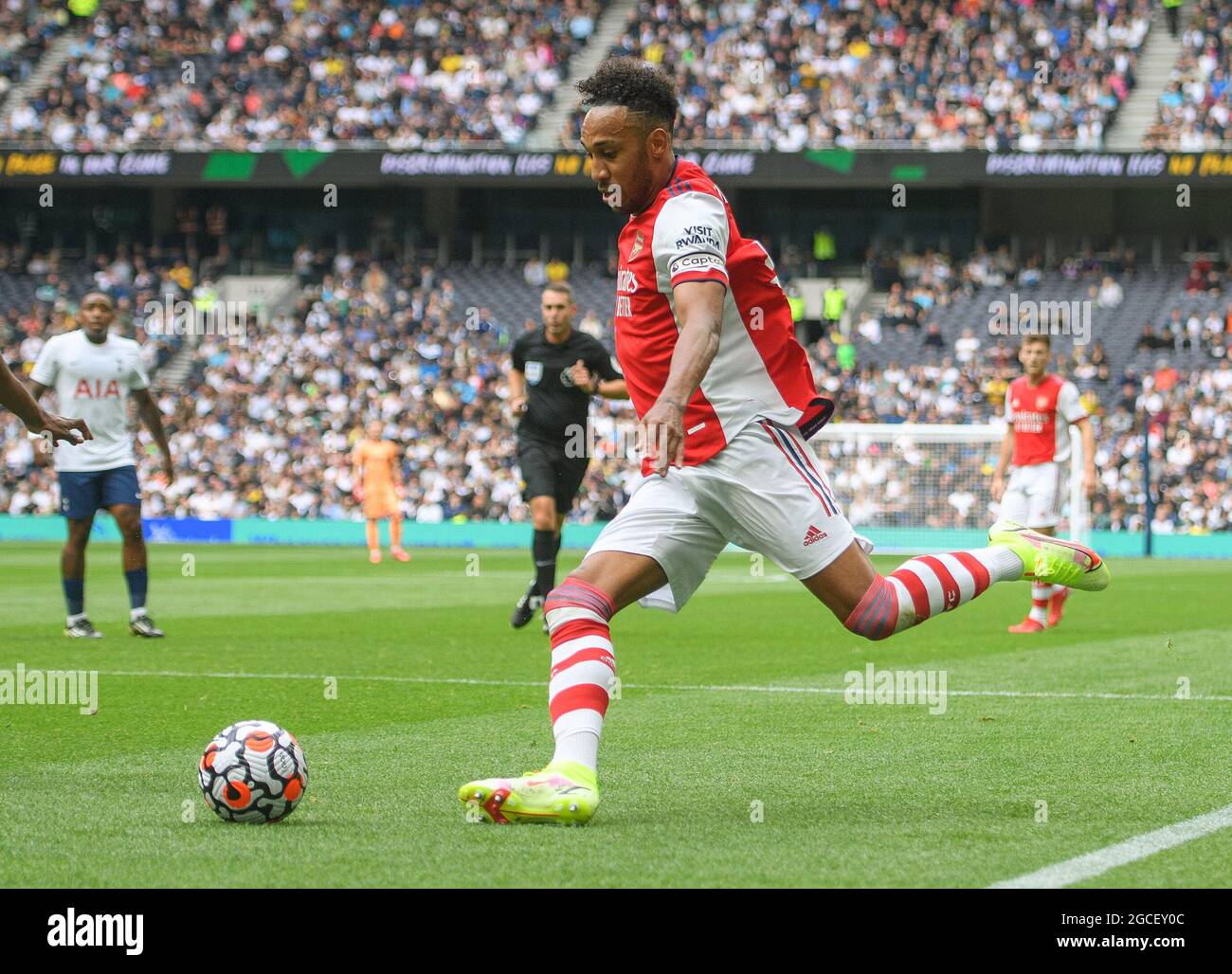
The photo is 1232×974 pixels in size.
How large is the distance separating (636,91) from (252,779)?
2275 millimetres

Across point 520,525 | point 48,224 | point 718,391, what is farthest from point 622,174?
point 48,224

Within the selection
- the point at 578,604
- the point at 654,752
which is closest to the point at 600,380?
the point at 654,752

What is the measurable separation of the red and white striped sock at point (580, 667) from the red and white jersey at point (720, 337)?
45cm

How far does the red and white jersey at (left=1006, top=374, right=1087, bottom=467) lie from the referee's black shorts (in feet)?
11.8

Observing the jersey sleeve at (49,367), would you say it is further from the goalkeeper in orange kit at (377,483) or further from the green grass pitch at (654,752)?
the goalkeeper in orange kit at (377,483)

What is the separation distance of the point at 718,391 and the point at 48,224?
133 feet

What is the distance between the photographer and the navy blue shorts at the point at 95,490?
37.8 feet

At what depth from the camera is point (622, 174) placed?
5.18 metres

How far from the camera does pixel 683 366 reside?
15.7 ft

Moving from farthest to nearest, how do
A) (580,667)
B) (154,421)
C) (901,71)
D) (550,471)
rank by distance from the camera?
(901,71) < (550,471) < (154,421) < (580,667)

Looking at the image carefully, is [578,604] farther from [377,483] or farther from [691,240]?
[377,483]

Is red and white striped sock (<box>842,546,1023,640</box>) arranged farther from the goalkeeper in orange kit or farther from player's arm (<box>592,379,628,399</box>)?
the goalkeeper in orange kit

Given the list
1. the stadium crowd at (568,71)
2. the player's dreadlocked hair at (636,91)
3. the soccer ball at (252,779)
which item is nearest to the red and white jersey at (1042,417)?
the player's dreadlocked hair at (636,91)

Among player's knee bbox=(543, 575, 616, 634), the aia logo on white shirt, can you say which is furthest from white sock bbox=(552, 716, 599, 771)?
the aia logo on white shirt
